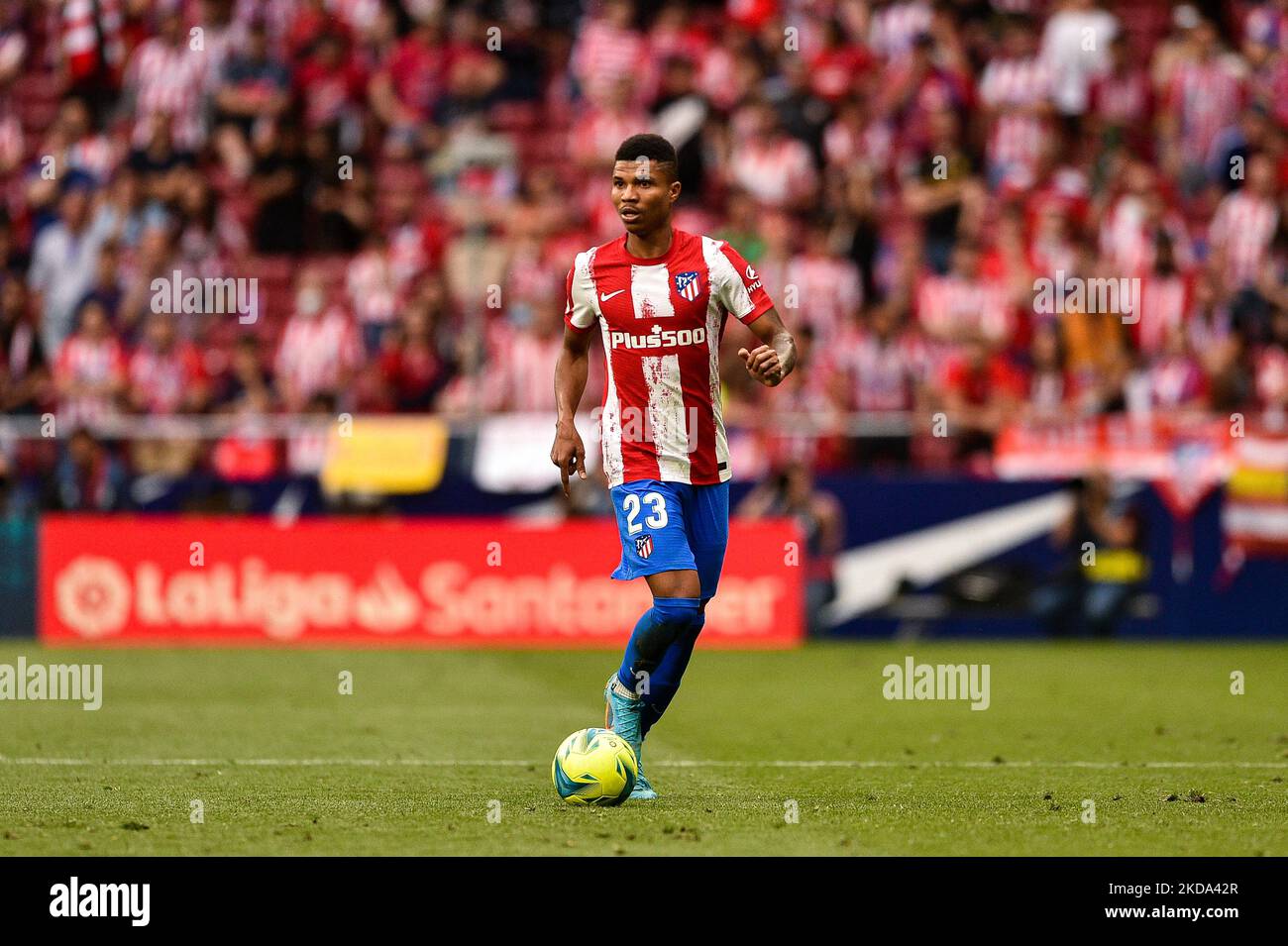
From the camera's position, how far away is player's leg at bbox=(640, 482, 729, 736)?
888 cm

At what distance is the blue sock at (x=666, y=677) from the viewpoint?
29.0ft

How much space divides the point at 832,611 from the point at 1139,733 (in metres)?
6.48

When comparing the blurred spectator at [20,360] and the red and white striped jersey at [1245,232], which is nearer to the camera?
the blurred spectator at [20,360]

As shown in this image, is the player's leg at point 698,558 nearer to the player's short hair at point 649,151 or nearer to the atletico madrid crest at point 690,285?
the atletico madrid crest at point 690,285

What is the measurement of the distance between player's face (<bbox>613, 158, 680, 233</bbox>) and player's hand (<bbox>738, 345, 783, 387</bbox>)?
784 mm

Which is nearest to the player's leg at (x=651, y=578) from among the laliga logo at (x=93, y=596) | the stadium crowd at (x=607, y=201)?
the stadium crowd at (x=607, y=201)

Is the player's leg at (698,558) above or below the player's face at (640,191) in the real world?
below

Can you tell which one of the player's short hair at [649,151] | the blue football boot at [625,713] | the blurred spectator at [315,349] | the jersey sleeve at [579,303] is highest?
the blurred spectator at [315,349]

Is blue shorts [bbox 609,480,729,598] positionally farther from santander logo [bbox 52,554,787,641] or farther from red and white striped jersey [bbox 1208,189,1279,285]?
red and white striped jersey [bbox 1208,189,1279,285]

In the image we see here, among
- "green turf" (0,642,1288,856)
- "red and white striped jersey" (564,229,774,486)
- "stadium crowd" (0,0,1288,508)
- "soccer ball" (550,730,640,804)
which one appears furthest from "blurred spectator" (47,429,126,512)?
"soccer ball" (550,730,640,804)

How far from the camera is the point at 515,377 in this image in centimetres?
1888

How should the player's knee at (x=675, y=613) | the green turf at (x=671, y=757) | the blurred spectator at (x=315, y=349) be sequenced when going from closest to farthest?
the green turf at (x=671, y=757) < the player's knee at (x=675, y=613) < the blurred spectator at (x=315, y=349)

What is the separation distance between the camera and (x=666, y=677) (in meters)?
8.89

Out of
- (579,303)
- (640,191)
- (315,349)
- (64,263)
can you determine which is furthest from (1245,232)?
(640,191)
